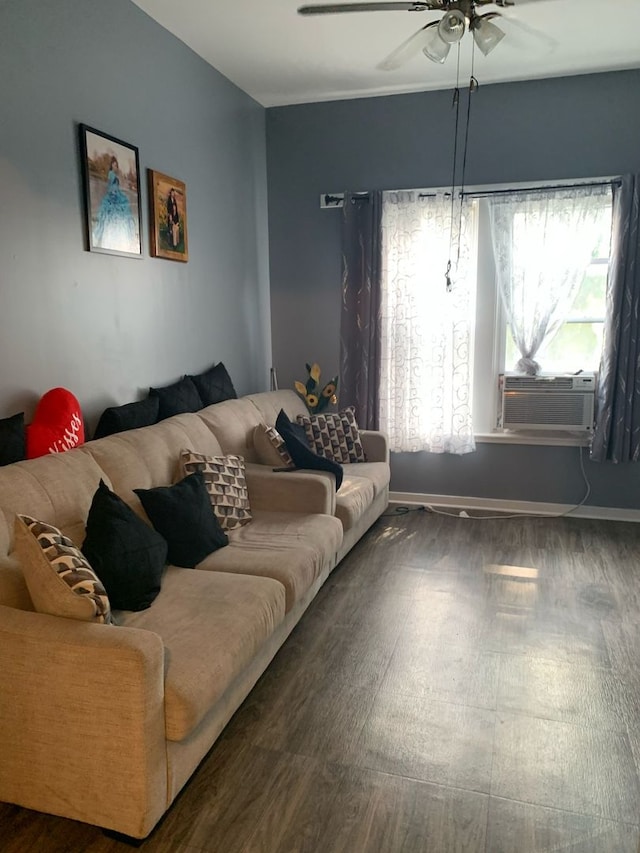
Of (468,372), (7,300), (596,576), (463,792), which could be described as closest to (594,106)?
(468,372)

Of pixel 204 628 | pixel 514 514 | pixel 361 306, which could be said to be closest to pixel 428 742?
pixel 204 628

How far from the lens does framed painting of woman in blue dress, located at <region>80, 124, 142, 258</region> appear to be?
9.42 feet

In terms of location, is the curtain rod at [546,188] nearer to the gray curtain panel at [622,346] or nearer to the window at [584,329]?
the gray curtain panel at [622,346]

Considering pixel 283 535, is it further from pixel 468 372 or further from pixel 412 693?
pixel 468 372

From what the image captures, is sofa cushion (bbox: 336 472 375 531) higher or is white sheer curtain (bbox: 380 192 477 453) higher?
white sheer curtain (bbox: 380 192 477 453)

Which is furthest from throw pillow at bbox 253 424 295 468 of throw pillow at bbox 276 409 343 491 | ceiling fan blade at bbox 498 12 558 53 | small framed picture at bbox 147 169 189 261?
ceiling fan blade at bbox 498 12 558 53

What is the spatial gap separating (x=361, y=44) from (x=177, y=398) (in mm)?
2311

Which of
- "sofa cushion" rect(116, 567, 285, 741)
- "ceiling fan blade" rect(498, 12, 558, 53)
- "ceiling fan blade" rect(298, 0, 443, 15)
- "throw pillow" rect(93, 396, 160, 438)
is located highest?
"ceiling fan blade" rect(498, 12, 558, 53)

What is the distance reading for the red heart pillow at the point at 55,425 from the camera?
2486 millimetres

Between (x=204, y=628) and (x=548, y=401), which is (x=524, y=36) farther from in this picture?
(x=204, y=628)

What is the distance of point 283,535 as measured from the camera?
289 centimetres

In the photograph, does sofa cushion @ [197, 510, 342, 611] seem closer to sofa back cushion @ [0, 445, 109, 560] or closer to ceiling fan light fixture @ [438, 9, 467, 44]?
sofa back cushion @ [0, 445, 109, 560]

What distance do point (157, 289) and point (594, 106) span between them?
3076 mm

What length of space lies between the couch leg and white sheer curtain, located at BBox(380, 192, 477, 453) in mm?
3338
